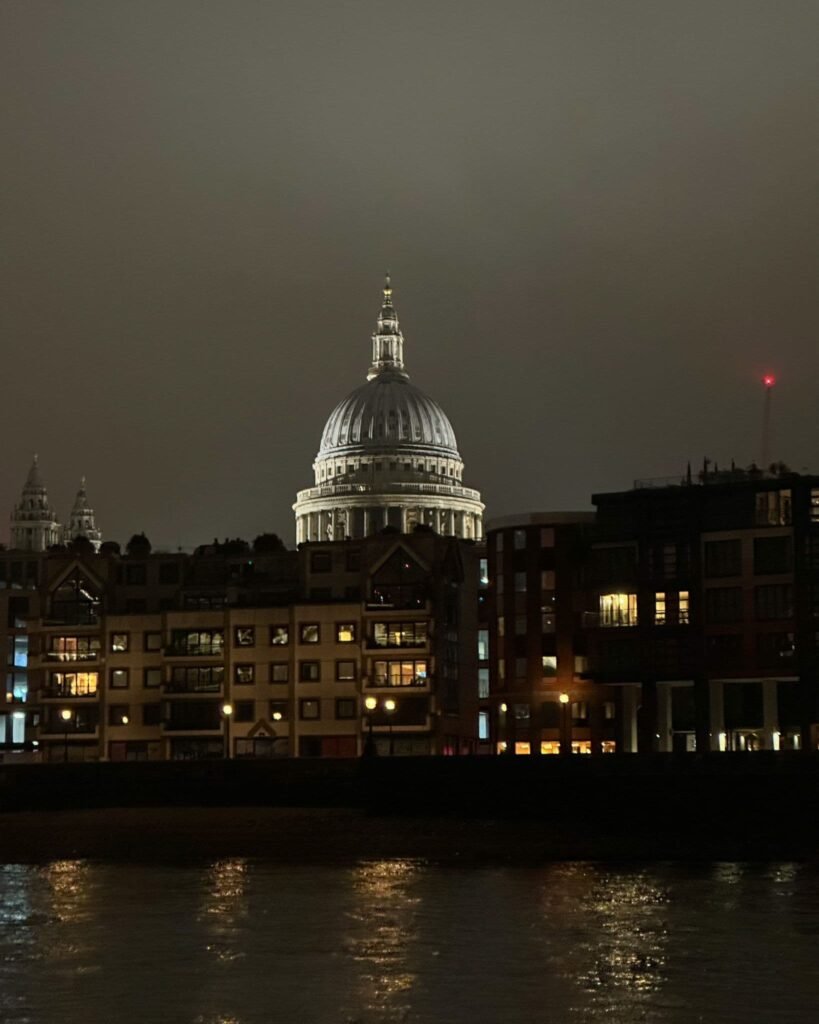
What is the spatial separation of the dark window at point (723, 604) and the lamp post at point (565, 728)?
13184mm

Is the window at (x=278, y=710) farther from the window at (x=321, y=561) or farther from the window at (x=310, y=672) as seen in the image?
the window at (x=321, y=561)

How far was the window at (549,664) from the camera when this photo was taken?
429ft

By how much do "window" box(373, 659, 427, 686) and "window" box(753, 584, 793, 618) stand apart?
27.2 m

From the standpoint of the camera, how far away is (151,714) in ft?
458

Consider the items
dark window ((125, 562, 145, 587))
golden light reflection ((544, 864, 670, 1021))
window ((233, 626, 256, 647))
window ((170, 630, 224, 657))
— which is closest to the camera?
golden light reflection ((544, 864, 670, 1021))

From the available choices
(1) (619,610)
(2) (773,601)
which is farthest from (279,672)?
(2) (773,601)

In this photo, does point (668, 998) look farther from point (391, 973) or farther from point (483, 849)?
point (483, 849)

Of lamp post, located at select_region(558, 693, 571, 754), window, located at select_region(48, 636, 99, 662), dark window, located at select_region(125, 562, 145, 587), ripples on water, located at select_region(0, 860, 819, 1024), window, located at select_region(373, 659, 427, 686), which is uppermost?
dark window, located at select_region(125, 562, 145, 587)

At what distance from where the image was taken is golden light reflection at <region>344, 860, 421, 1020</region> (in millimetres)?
A: 35375

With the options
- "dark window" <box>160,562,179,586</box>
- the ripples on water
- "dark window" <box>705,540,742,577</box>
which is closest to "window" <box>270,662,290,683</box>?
"dark window" <box>160,562,179,586</box>

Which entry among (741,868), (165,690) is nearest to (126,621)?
(165,690)

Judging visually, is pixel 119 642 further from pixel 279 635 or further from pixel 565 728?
pixel 565 728

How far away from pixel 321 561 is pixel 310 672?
35.5 feet

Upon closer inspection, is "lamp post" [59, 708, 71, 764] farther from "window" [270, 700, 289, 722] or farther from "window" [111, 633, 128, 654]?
"window" [270, 700, 289, 722]
